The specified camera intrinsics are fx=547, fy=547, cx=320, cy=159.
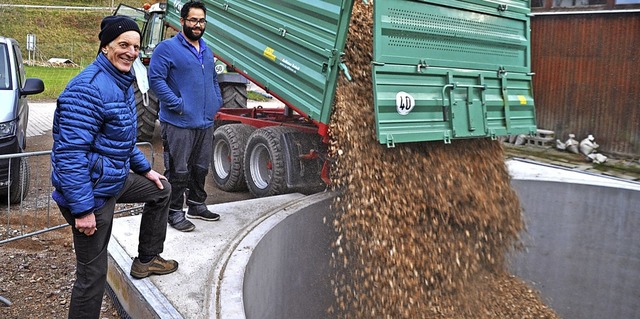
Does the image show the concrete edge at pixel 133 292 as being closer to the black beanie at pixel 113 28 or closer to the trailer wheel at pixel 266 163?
the black beanie at pixel 113 28

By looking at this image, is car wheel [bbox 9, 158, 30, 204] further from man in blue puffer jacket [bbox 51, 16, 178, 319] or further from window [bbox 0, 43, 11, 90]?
man in blue puffer jacket [bbox 51, 16, 178, 319]

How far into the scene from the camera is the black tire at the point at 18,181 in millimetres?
5402

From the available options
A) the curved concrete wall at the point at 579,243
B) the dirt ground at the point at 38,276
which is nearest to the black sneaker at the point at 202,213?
the curved concrete wall at the point at 579,243

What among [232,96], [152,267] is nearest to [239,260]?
[152,267]

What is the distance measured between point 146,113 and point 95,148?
6.50 metres

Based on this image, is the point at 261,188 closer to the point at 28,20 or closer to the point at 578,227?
the point at 578,227

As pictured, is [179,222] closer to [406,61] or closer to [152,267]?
[152,267]

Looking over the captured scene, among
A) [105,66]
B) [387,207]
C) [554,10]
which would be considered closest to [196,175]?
[387,207]

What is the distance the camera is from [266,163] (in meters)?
6.12

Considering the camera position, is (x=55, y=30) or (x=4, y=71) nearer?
(x=4, y=71)

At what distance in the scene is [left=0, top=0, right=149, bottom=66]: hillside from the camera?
28.5 m

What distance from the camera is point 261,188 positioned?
6090 millimetres

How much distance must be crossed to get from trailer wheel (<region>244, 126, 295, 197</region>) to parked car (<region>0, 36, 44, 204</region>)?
231cm

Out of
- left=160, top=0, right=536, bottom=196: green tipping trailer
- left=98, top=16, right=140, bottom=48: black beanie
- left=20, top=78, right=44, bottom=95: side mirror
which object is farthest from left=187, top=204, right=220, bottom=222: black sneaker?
left=20, top=78, right=44, bottom=95: side mirror
